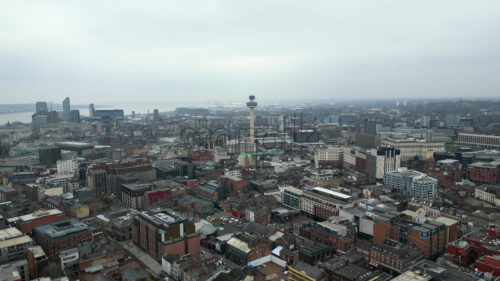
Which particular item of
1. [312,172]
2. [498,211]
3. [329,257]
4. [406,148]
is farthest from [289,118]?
[329,257]

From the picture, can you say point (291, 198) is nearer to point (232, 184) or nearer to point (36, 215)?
point (232, 184)

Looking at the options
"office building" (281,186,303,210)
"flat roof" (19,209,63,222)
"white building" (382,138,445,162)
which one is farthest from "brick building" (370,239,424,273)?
"white building" (382,138,445,162)

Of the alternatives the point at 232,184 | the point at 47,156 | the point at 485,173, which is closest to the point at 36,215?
the point at 232,184

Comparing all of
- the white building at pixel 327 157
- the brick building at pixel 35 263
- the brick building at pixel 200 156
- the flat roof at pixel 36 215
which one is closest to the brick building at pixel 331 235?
the brick building at pixel 35 263

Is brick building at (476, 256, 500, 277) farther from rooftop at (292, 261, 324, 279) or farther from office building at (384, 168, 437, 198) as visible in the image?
office building at (384, 168, 437, 198)

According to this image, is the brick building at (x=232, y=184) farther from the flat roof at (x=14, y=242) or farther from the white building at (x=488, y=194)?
the white building at (x=488, y=194)

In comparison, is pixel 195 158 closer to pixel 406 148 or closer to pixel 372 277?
pixel 406 148
